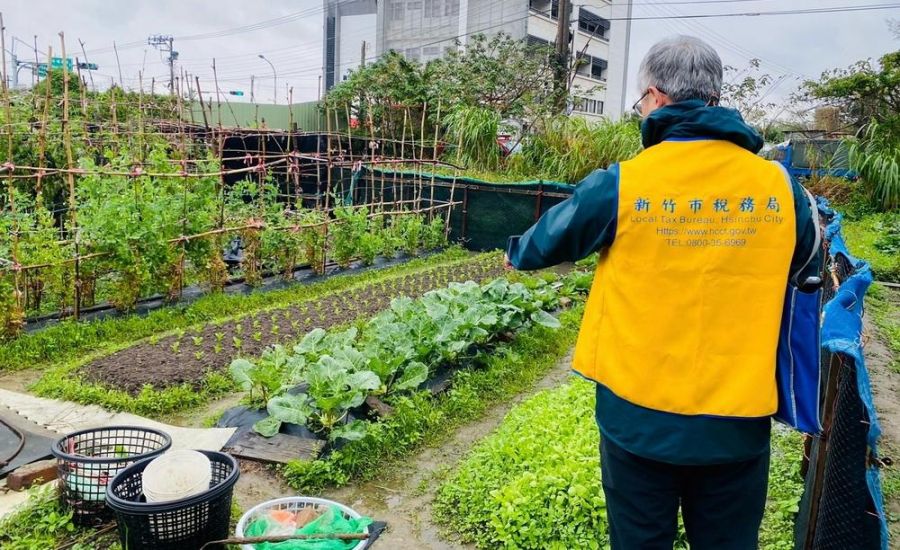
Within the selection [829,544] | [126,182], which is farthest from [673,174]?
[126,182]

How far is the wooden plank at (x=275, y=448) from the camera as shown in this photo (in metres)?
3.97

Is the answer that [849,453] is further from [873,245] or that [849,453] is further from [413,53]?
[413,53]

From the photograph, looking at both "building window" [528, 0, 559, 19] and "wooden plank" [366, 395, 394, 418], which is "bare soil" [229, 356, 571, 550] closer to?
"wooden plank" [366, 395, 394, 418]

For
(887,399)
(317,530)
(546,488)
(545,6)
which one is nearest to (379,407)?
(317,530)

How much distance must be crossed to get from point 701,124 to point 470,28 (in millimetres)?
34435

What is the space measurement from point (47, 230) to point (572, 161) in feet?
31.2

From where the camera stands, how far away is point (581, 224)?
1.92 meters

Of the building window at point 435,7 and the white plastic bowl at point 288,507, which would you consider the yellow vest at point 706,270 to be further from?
the building window at point 435,7

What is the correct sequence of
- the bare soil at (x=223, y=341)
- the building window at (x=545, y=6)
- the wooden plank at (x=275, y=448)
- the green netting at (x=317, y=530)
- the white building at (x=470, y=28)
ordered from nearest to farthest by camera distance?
1. the green netting at (x=317, y=530)
2. the wooden plank at (x=275, y=448)
3. the bare soil at (x=223, y=341)
4. the white building at (x=470, y=28)
5. the building window at (x=545, y=6)

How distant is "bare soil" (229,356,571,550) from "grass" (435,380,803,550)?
11 cm

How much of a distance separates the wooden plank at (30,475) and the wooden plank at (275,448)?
90 cm

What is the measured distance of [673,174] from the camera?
1867 millimetres

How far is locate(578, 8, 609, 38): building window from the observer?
122 feet

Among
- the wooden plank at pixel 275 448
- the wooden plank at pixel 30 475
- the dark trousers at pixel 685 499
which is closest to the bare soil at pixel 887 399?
the dark trousers at pixel 685 499
